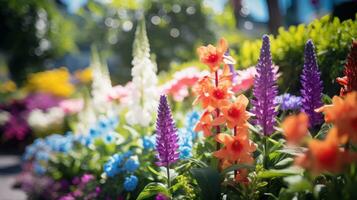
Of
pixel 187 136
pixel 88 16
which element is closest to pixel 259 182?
pixel 187 136

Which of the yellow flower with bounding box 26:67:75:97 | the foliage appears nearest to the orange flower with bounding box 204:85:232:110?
the yellow flower with bounding box 26:67:75:97

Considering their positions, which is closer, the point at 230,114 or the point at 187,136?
the point at 230,114

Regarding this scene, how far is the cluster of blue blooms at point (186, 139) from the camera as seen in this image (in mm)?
2521

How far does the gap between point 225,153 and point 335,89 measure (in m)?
1.27

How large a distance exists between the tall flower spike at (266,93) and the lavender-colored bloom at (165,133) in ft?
1.48

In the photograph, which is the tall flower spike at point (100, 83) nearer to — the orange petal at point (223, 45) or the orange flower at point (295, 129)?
the orange petal at point (223, 45)

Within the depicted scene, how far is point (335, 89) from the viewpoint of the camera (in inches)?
107

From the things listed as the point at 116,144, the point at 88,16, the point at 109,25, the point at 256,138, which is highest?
the point at 88,16

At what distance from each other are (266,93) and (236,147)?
1.07 ft

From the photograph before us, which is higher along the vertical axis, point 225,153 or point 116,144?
point 116,144

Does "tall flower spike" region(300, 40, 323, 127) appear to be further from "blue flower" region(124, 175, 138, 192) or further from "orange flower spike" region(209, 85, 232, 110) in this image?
"blue flower" region(124, 175, 138, 192)

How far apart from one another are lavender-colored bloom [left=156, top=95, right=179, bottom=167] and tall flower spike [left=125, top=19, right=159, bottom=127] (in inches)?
43.7

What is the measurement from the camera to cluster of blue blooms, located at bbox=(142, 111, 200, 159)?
252 centimetres

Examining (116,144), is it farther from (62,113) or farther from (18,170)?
(62,113)
